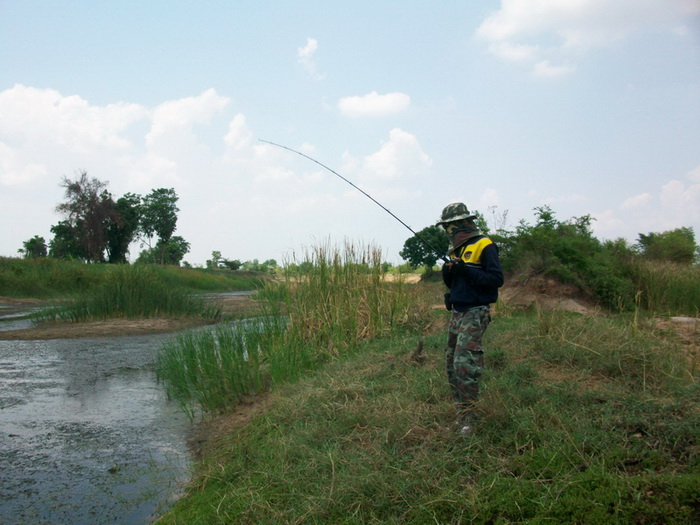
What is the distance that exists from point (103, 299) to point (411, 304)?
Result: 1068cm

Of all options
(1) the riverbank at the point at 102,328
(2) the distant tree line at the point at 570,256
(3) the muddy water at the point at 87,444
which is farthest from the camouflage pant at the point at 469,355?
(1) the riverbank at the point at 102,328

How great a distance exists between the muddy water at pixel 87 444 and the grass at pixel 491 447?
0.54 metres

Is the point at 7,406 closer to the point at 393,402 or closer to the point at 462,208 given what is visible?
the point at 393,402

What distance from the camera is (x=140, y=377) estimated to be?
401 inches

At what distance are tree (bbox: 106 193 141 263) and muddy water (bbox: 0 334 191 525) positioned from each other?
134ft

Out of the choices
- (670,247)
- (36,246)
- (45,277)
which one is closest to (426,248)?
(670,247)

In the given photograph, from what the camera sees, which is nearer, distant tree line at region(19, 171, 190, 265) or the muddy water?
A: the muddy water

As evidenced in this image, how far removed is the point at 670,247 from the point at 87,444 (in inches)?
738

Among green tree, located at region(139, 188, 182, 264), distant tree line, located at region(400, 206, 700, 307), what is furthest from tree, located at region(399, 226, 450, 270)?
green tree, located at region(139, 188, 182, 264)

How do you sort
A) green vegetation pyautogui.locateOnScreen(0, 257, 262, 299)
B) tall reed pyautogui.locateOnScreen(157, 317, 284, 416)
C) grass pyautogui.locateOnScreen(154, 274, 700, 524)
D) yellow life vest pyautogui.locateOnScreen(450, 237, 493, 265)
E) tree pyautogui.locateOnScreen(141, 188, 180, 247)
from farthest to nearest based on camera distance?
tree pyautogui.locateOnScreen(141, 188, 180, 247)
green vegetation pyautogui.locateOnScreen(0, 257, 262, 299)
tall reed pyautogui.locateOnScreen(157, 317, 284, 416)
yellow life vest pyautogui.locateOnScreen(450, 237, 493, 265)
grass pyautogui.locateOnScreen(154, 274, 700, 524)

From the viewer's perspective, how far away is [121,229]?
51.8 m

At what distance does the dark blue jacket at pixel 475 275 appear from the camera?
4660 millimetres

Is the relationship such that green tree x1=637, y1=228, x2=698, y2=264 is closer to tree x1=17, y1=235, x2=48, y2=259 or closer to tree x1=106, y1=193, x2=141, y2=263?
tree x1=106, y1=193, x2=141, y2=263

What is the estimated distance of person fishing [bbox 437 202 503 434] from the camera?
15.3ft
